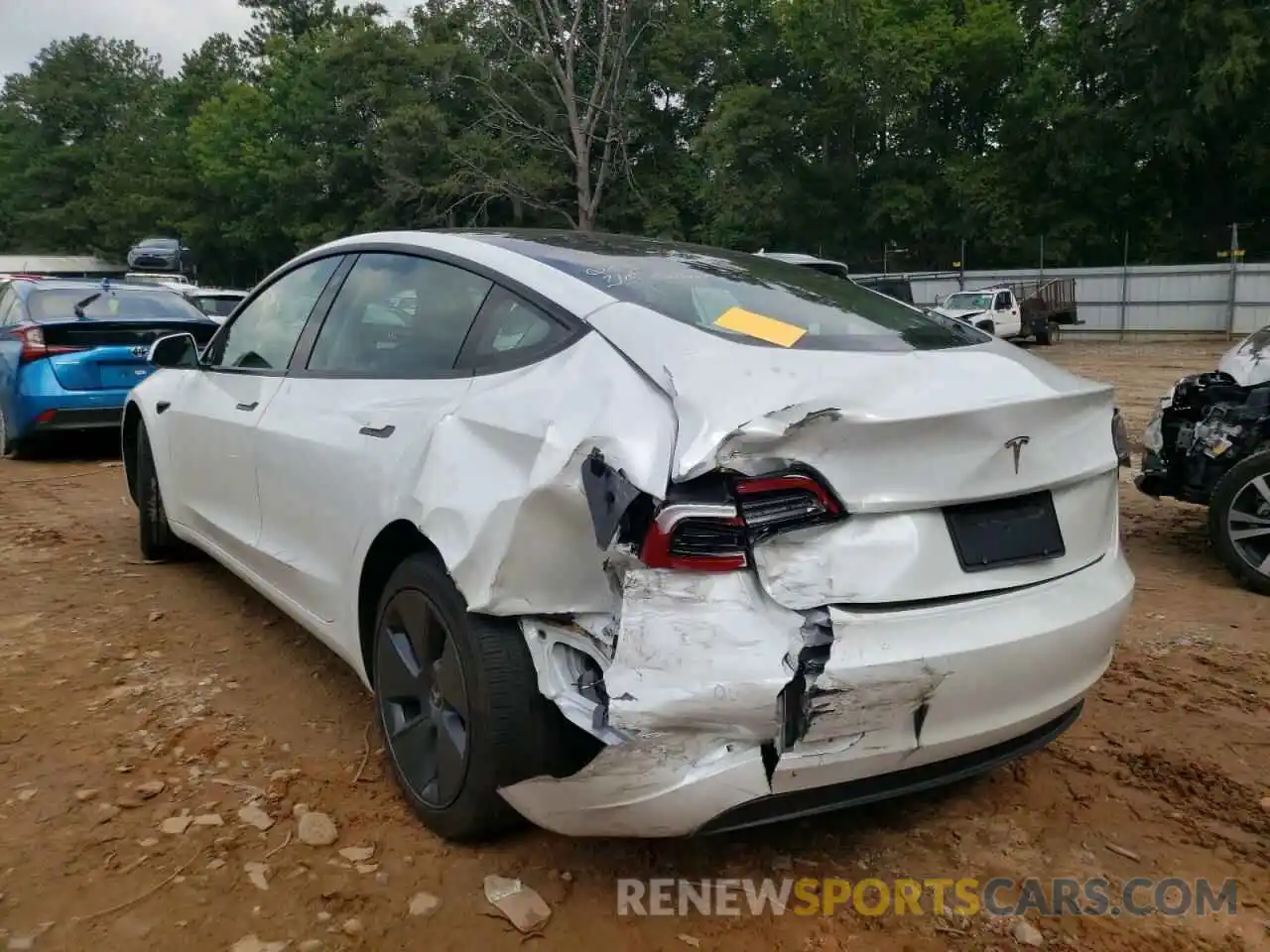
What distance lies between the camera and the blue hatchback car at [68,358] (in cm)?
771

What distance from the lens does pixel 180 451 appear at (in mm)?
4297

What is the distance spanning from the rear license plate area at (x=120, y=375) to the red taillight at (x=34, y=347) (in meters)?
0.30

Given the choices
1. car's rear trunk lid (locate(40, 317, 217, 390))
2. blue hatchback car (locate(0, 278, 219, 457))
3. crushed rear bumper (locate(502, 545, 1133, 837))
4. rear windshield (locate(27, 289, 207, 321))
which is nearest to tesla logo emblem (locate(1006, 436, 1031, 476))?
crushed rear bumper (locate(502, 545, 1133, 837))

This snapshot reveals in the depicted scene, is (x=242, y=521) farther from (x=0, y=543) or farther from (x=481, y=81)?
(x=481, y=81)

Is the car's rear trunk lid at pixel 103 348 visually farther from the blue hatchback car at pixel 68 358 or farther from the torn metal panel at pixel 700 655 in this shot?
the torn metal panel at pixel 700 655

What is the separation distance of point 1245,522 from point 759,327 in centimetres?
333

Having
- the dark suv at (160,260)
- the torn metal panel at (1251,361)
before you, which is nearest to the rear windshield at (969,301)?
the torn metal panel at (1251,361)

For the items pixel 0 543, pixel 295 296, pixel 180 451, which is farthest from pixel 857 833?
pixel 0 543

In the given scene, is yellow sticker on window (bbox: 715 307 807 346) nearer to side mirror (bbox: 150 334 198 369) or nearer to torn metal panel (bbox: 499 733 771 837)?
torn metal panel (bbox: 499 733 771 837)

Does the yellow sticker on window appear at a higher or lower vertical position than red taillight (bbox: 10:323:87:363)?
higher

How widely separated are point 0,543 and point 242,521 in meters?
2.68

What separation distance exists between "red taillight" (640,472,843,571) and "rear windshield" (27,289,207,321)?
7290 millimetres

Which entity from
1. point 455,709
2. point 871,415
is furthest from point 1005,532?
point 455,709

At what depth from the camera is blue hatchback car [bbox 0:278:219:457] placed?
25.3 ft
